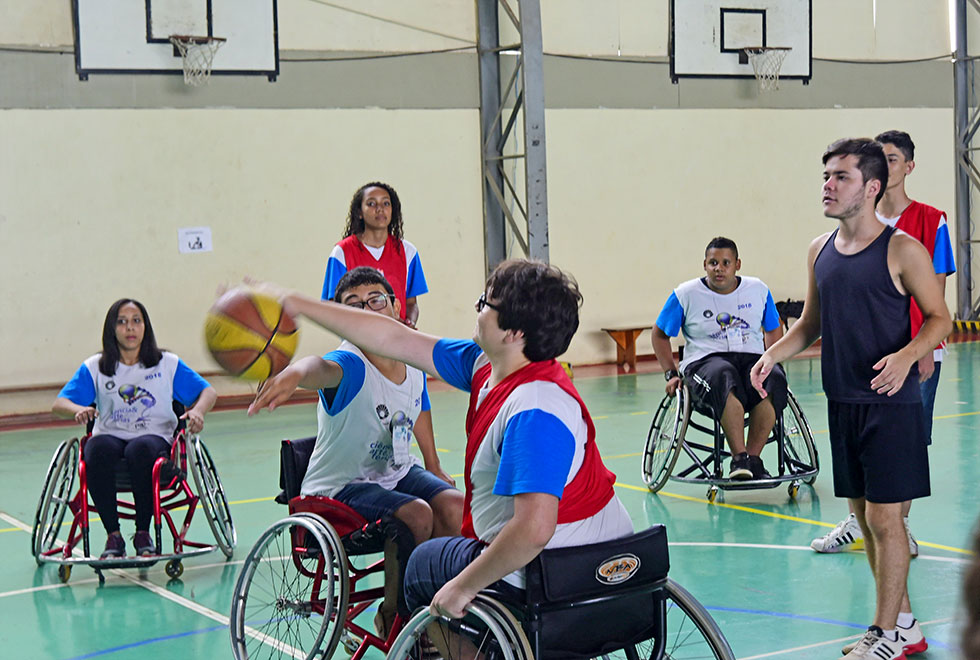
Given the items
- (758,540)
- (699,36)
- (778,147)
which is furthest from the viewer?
(778,147)

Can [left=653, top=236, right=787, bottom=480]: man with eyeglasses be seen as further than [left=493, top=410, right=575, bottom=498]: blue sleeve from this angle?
Yes

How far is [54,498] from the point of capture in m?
4.63

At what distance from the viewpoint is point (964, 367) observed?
10.7 m

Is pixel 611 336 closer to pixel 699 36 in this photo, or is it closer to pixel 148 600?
pixel 699 36

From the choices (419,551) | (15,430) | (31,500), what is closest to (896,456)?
(419,551)

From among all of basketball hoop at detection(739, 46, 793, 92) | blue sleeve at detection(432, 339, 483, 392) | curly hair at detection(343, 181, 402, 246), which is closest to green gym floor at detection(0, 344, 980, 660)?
blue sleeve at detection(432, 339, 483, 392)

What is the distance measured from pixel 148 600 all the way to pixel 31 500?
7.53 ft

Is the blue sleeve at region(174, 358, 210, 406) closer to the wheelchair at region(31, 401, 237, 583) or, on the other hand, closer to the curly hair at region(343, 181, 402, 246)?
the wheelchair at region(31, 401, 237, 583)

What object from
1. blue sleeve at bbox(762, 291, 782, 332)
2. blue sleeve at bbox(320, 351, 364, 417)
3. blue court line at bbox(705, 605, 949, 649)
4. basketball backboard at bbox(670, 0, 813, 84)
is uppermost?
basketball backboard at bbox(670, 0, 813, 84)

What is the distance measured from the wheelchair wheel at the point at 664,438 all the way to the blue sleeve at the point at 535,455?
3.44 metres

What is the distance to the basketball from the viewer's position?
2668mm

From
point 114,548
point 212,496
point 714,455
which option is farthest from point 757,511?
point 114,548

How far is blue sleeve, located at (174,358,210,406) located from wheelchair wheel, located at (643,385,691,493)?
2173 millimetres

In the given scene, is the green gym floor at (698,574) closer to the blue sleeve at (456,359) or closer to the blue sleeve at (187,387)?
the blue sleeve at (187,387)
